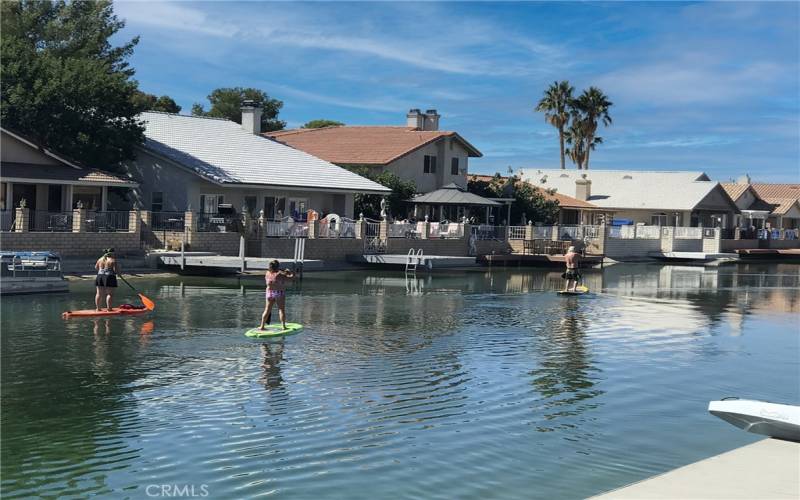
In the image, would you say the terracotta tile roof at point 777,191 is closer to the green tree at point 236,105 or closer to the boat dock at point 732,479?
the green tree at point 236,105

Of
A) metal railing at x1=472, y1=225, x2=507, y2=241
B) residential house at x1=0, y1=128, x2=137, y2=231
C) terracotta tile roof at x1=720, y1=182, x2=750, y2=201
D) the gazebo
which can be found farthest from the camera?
terracotta tile roof at x1=720, y1=182, x2=750, y2=201

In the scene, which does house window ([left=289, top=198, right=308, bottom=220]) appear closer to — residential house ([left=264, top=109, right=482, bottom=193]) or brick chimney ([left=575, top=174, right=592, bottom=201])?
residential house ([left=264, top=109, right=482, bottom=193])

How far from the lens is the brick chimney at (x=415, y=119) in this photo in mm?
69062

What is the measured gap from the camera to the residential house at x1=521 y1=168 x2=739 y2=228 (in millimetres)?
75750

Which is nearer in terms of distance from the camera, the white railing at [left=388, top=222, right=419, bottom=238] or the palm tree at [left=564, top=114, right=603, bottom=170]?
the white railing at [left=388, top=222, right=419, bottom=238]

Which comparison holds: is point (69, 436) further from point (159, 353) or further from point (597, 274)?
point (597, 274)

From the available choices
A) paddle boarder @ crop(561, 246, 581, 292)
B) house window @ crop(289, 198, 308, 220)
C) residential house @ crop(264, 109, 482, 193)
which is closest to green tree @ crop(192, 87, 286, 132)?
residential house @ crop(264, 109, 482, 193)

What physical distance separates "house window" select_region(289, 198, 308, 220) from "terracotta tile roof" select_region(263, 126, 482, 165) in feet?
29.8

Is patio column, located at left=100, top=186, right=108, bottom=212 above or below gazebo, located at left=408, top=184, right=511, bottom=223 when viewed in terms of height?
below

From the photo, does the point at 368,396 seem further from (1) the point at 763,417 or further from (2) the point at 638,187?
(2) the point at 638,187

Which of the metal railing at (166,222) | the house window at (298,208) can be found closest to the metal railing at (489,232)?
the house window at (298,208)

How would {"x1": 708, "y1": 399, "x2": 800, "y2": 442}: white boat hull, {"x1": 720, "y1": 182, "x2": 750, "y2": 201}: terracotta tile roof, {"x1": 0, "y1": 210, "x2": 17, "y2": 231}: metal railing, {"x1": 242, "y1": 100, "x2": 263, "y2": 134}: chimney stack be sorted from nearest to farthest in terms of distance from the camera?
1. {"x1": 708, "y1": 399, "x2": 800, "y2": 442}: white boat hull
2. {"x1": 0, "y1": 210, "x2": 17, "y2": 231}: metal railing
3. {"x1": 242, "y1": 100, "x2": 263, "y2": 134}: chimney stack
4. {"x1": 720, "y1": 182, "x2": 750, "y2": 201}: terracotta tile roof

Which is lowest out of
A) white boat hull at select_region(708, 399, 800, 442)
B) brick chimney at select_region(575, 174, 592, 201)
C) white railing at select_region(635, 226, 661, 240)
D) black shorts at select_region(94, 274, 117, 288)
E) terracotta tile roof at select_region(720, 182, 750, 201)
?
white boat hull at select_region(708, 399, 800, 442)

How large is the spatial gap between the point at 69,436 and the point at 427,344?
1093 centimetres
